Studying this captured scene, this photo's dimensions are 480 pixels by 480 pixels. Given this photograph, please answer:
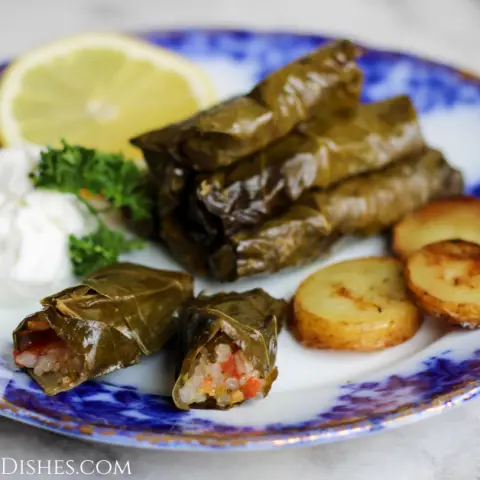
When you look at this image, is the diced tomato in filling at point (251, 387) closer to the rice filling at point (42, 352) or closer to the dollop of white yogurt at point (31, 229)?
the rice filling at point (42, 352)

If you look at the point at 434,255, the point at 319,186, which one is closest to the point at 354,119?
the point at 319,186

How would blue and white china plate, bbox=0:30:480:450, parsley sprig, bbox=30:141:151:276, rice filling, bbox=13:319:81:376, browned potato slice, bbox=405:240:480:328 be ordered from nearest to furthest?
blue and white china plate, bbox=0:30:480:450 < rice filling, bbox=13:319:81:376 < browned potato slice, bbox=405:240:480:328 < parsley sprig, bbox=30:141:151:276

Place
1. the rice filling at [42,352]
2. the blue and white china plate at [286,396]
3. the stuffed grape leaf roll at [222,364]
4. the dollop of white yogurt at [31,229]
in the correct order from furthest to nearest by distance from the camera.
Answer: the dollop of white yogurt at [31,229], the rice filling at [42,352], the stuffed grape leaf roll at [222,364], the blue and white china plate at [286,396]

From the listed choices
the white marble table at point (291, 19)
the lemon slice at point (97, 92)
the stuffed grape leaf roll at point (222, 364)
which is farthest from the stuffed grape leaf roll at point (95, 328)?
the lemon slice at point (97, 92)

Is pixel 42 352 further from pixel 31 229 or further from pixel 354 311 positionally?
pixel 354 311

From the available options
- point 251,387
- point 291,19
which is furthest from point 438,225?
point 291,19

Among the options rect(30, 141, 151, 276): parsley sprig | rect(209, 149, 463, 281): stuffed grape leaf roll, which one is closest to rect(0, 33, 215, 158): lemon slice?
rect(30, 141, 151, 276): parsley sprig

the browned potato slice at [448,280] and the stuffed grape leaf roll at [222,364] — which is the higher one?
the browned potato slice at [448,280]

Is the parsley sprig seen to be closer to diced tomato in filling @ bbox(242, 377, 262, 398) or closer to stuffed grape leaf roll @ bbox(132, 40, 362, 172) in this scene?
stuffed grape leaf roll @ bbox(132, 40, 362, 172)
